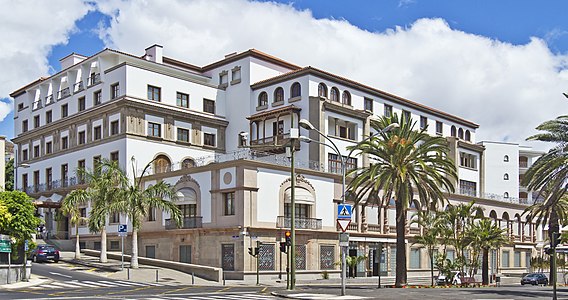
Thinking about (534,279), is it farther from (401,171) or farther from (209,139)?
(209,139)

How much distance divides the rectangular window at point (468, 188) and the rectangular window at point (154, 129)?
119 ft

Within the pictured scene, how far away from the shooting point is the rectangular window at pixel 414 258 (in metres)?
65.4

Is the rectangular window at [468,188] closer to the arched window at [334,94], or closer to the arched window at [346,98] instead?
the arched window at [346,98]

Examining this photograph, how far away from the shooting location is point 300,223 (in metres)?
53.3

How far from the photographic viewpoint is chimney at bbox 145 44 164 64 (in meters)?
68.9

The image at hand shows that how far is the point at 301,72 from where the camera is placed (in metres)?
63.0

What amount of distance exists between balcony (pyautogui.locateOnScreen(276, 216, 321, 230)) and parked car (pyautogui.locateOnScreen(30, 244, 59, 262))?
1822cm

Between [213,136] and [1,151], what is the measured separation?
26.7m

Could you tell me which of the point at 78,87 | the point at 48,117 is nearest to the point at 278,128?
the point at 78,87

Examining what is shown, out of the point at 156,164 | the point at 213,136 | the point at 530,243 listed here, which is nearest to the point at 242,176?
the point at 156,164

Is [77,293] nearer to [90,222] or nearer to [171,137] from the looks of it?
[90,222]

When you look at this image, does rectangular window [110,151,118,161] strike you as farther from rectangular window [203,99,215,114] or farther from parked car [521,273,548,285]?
parked car [521,273,548,285]

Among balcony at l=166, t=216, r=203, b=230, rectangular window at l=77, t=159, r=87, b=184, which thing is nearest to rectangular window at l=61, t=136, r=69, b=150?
rectangular window at l=77, t=159, r=87, b=184

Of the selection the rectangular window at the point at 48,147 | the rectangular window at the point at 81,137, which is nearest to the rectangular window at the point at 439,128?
the rectangular window at the point at 81,137
